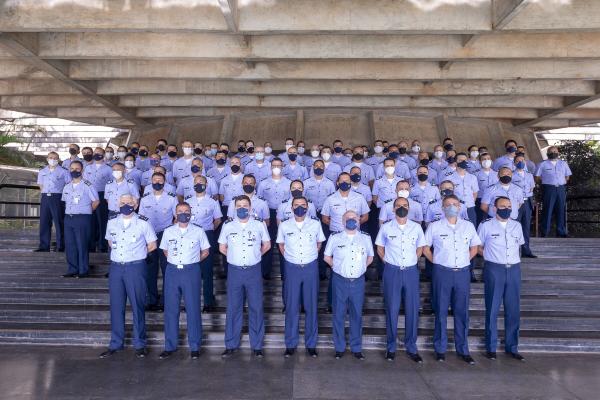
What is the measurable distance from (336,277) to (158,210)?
2.88 meters

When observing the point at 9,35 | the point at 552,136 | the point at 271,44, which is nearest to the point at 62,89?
the point at 9,35

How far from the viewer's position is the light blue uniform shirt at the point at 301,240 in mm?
6535

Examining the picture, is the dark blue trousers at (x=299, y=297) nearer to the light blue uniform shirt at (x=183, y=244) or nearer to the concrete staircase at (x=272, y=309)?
the concrete staircase at (x=272, y=309)

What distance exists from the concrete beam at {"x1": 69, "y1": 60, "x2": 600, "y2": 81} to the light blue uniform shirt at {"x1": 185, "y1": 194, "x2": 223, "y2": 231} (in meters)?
4.99

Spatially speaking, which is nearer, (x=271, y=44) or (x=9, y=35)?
(x=9, y=35)

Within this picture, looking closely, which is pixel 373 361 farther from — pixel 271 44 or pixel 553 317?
pixel 271 44

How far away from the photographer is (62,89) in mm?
13906

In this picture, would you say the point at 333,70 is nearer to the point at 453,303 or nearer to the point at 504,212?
the point at 504,212

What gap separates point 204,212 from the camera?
25.0ft

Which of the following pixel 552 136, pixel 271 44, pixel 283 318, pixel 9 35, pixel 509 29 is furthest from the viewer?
pixel 552 136

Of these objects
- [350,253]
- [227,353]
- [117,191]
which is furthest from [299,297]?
[117,191]

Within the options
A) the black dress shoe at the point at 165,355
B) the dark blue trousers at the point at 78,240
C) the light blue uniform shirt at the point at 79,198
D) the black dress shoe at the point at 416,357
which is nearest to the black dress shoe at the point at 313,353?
the black dress shoe at the point at 416,357

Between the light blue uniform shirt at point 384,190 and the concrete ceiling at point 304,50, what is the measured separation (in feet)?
8.19

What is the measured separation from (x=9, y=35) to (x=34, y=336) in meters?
5.52
